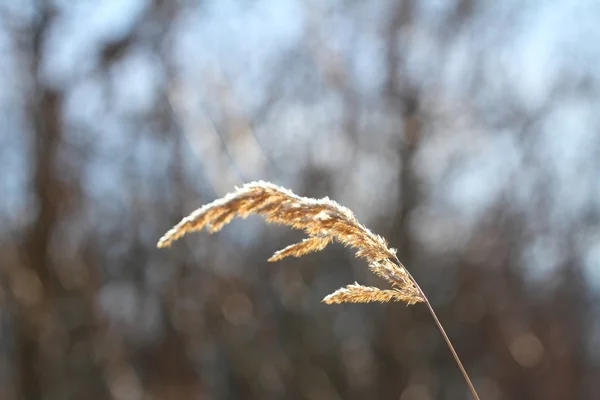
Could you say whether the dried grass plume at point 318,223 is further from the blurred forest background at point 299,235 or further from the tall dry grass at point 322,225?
the blurred forest background at point 299,235

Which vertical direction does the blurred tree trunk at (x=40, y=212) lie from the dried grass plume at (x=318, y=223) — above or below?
above

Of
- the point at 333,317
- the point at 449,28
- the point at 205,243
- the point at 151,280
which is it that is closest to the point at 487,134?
the point at 449,28

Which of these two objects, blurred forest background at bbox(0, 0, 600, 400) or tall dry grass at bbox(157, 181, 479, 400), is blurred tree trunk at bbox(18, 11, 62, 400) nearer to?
blurred forest background at bbox(0, 0, 600, 400)

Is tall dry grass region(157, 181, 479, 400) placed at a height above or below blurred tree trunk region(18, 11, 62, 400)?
below

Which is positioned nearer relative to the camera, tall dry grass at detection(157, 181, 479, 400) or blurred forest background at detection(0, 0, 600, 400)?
tall dry grass at detection(157, 181, 479, 400)

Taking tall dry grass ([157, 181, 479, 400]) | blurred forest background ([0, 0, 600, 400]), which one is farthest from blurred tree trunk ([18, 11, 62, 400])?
tall dry grass ([157, 181, 479, 400])

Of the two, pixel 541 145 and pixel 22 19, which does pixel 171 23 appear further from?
pixel 541 145

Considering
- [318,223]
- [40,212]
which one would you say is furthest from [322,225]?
[40,212]

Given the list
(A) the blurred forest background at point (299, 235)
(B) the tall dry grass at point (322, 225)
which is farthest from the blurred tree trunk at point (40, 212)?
(B) the tall dry grass at point (322, 225)
